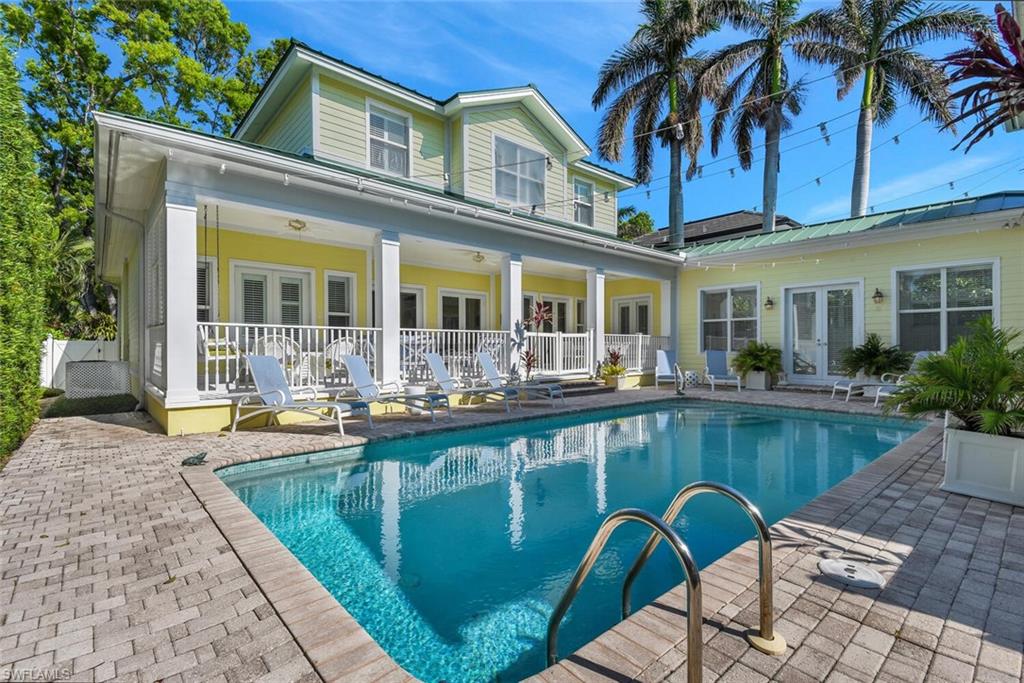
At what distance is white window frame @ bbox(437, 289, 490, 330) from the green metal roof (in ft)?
20.8

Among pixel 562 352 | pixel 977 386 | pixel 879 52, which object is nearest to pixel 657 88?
pixel 879 52

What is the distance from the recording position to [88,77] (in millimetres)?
17547

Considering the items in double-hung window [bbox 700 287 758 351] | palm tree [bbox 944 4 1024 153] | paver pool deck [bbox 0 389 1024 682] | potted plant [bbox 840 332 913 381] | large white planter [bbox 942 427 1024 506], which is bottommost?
paver pool deck [bbox 0 389 1024 682]

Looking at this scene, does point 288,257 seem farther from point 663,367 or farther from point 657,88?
point 657,88

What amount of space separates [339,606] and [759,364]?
12536 mm

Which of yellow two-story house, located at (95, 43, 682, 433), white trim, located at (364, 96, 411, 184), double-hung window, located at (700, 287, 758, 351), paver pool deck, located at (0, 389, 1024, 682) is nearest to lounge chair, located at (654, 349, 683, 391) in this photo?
yellow two-story house, located at (95, 43, 682, 433)

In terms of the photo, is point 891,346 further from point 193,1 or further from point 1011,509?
point 193,1

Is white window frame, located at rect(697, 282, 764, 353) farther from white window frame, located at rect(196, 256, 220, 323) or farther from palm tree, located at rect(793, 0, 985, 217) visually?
white window frame, located at rect(196, 256, 220, 323)

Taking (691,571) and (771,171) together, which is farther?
(771,171)

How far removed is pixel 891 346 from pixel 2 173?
15.6 m

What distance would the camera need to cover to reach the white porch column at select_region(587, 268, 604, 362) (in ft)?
40.5

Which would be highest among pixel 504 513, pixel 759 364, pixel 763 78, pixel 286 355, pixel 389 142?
pixel 763 78

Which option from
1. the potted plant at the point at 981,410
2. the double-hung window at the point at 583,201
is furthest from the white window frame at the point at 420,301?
the potted plant at the point at 981,410

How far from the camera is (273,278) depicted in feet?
33.2
